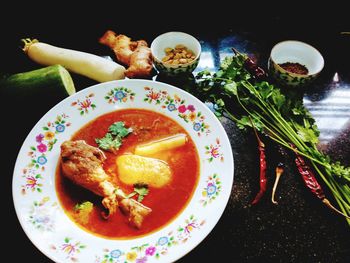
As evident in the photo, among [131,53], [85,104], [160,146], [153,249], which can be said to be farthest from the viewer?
[131,53]

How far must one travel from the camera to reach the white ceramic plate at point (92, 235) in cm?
197

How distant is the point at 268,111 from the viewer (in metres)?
2.62

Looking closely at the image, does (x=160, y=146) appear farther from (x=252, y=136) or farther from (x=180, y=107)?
(x=252, y=136)

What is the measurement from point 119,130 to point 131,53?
0.82 m

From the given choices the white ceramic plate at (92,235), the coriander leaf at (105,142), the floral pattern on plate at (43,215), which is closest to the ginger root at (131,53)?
the white ceramic plate at (92,235)

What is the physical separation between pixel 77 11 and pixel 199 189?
7.40 ft

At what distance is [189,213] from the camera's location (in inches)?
83.7

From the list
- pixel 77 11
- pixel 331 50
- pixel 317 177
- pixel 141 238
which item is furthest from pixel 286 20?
pixel 141 238

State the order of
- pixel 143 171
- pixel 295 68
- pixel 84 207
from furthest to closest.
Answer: pixel 295 68 → pixel 143 171 → pixel 84 207

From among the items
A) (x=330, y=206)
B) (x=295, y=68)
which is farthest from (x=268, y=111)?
(x=330, y=206)

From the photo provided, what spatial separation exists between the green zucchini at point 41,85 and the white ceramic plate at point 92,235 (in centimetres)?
21

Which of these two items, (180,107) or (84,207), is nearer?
(84,207)

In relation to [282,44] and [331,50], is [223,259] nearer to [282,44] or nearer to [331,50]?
[282,44]

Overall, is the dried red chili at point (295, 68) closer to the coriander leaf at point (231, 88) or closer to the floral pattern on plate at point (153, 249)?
the coriander leaf at point (231, 88)
